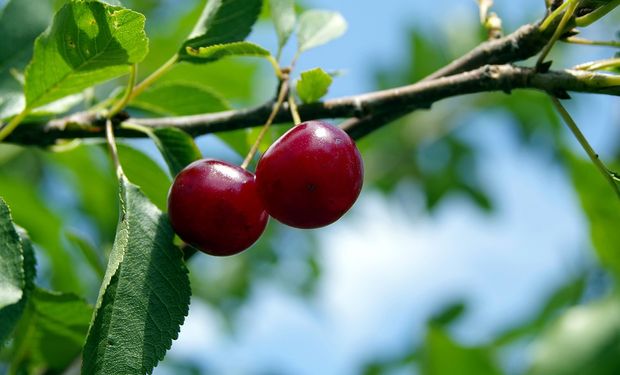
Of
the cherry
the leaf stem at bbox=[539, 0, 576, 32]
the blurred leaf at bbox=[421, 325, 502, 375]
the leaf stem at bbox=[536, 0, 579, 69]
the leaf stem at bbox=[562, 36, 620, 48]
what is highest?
the cherry

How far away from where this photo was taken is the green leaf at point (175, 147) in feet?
5.09

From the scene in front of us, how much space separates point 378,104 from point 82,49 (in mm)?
540

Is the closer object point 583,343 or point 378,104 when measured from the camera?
point 378,104

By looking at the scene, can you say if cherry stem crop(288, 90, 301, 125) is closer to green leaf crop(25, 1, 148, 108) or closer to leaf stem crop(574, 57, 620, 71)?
green leaf crop(25, 1, 148, 108)

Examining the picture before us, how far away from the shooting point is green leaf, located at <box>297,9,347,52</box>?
1820 mm

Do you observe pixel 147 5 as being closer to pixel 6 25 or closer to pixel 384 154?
pixel 384 154

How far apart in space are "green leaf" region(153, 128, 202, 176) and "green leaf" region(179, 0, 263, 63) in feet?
0.48

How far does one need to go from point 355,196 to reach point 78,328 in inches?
29.8

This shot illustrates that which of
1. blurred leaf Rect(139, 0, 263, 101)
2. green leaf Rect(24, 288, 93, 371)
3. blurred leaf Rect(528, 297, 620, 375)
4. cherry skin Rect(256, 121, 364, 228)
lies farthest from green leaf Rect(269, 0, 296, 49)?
blurred leaf Rect(139, 0, 263, 101)

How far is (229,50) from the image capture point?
1.47 m

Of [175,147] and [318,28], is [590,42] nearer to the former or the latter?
[318,28]

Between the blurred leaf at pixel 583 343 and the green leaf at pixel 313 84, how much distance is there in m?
1.58

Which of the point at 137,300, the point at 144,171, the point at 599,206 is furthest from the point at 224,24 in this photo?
the point at 599,206

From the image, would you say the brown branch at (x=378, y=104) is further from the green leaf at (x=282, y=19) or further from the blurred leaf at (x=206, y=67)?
the blurred leaf at (x=206, y=67)
